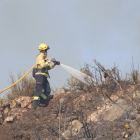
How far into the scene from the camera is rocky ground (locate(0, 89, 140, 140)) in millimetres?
5656

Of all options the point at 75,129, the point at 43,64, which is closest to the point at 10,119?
the point at 43,64

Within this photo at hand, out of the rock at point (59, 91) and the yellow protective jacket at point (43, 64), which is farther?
the rock at point (59, 91)

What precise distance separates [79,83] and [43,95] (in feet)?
5.91

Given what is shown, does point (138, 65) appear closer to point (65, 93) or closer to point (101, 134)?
point (101, 134)

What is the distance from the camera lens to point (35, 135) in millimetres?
6031

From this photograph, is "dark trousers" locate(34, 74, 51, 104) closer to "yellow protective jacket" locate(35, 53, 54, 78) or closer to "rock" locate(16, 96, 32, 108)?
"yellow protective jacket" locate(35, 53, 54, 78)

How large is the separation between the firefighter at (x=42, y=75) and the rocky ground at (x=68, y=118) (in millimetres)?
411

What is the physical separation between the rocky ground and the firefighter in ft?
1.35

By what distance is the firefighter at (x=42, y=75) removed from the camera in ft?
25.8

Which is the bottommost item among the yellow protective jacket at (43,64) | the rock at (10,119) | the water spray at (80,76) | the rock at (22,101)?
the rock at (10,119)

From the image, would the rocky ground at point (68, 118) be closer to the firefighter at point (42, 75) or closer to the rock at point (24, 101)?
the rock at point (24, 101)

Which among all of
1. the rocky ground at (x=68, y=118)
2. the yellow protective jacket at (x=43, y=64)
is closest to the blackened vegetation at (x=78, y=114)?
the rocky ground at (x=68, y=118)

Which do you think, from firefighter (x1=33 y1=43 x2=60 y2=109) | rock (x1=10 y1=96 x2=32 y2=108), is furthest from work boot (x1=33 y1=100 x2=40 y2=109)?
rock (x1=10 y1=96 x2=32 y2=108)

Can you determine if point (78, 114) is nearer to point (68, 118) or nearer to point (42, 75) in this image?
point (68, 118)
